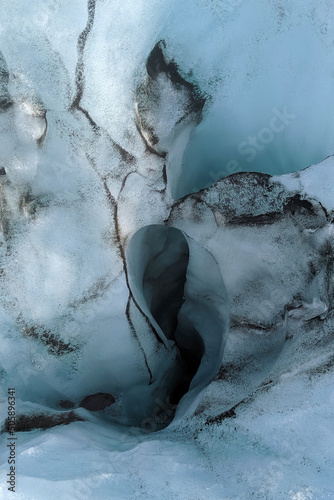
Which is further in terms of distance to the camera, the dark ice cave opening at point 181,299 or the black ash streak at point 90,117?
the dark ice cave opening at point 181,299

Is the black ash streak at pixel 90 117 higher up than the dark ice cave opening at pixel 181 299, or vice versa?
the black ash streak at pixel 90 117

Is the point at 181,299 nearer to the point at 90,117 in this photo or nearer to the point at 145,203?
A: the point at 145,203

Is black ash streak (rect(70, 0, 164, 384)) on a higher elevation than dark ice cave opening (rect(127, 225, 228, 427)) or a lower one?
higher

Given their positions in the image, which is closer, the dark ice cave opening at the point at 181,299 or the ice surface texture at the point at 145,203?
the ice surface texture at the point at 145,203

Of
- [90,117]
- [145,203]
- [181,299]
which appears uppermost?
[90,117]

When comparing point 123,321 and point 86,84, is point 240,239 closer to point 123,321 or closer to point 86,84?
point 123,321

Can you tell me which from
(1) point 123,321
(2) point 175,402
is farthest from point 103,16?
(2) point 175,402

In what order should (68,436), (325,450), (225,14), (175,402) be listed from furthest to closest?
(175,402), (225,14), (68,436), (325,450)

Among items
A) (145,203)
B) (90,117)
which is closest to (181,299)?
(145,203)
